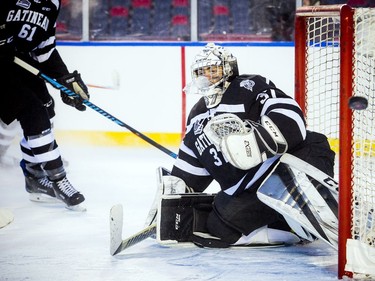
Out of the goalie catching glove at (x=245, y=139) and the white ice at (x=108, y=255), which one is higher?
the goalie catching glove at (x=245, y=139)

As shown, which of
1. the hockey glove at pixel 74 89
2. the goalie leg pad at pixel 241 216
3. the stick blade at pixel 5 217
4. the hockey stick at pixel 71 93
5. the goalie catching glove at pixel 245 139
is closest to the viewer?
the goalie catching glove at pixel 245 139

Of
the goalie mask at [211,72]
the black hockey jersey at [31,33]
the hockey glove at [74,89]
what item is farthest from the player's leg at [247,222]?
the black hockey jersey at [31,33]

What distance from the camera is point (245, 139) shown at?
2.20 m

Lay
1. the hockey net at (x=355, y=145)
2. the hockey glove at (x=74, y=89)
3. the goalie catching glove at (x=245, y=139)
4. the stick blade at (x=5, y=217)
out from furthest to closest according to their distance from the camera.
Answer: the hockey glove at (x=74, y=89) → the stick blade at (x=5, y=217) → the goalie catching glove at (x=245, y=139) → the hockey net at (x=355, y=145)

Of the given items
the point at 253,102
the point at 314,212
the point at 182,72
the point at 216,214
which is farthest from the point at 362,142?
the point at 182,72

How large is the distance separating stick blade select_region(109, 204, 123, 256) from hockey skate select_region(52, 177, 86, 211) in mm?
883

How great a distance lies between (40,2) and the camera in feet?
11.5

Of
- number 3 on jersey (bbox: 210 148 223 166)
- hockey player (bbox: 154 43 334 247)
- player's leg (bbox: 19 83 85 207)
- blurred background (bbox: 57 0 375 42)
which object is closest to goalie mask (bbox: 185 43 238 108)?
hockey player (bbox: 154 43 334 247)

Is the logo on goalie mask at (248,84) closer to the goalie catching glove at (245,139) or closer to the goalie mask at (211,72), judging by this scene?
the goalie mask at (211,72)

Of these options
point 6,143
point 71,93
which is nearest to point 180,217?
point 71,93

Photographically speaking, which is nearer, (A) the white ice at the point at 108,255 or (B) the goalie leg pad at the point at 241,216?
(A) the white ice at the point at 108,255

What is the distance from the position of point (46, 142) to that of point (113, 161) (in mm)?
1405

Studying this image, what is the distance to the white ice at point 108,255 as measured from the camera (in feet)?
7.55

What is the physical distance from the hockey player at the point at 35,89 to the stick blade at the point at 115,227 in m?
0.89
